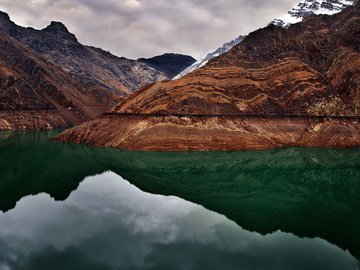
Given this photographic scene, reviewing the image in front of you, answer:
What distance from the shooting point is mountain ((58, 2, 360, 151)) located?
1657 inches

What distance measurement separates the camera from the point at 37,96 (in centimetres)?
9225

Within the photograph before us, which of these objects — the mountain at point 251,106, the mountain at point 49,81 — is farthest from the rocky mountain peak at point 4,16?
the mountain at point 251,106

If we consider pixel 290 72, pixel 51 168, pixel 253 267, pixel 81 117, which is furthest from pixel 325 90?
pixel 81 117

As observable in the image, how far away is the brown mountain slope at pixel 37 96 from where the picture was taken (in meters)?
83.4

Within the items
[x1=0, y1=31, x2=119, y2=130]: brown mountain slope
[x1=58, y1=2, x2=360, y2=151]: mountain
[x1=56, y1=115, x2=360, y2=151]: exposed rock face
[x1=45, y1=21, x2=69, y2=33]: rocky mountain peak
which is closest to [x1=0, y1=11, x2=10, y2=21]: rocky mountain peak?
[x1=45, y1=21, x2=69, y2=33]: rocky mountain peak

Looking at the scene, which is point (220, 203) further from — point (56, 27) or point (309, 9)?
point (56, 27)

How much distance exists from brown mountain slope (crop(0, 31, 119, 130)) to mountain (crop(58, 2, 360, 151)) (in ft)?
127

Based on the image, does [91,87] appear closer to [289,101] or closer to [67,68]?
[67,68]

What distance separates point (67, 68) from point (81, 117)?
217 ft

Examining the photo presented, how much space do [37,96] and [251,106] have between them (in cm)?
6363

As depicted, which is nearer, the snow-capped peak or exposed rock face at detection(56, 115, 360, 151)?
exposed rock face at detection(56, 115, 360, 151)

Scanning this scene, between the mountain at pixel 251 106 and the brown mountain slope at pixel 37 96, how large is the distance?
3884 centimetres

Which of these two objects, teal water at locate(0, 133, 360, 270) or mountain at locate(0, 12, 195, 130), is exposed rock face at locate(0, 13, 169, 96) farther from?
teal water at locate(0, 133, 360, 270)

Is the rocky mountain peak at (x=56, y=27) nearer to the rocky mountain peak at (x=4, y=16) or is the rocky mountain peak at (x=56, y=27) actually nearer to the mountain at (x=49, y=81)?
the mountain at (x=49, y=81)
